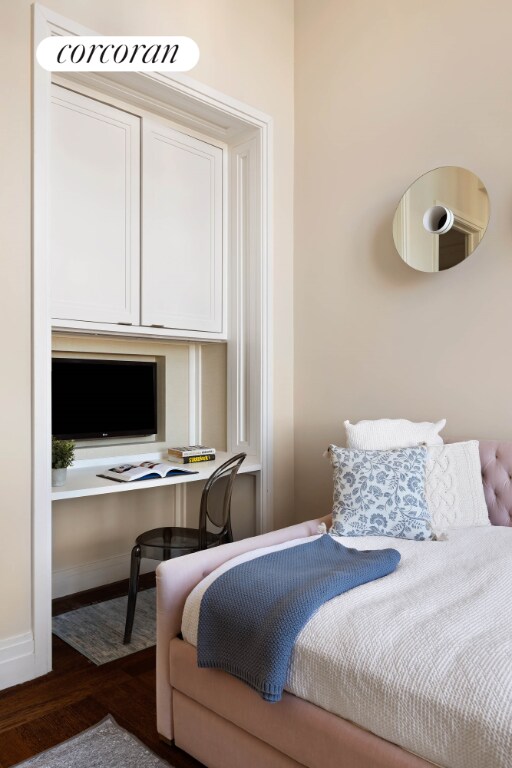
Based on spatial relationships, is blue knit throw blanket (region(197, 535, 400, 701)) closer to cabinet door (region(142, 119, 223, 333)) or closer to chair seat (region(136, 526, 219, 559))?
chair seat (region(136, 526, 219, 559))

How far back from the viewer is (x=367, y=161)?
315cm

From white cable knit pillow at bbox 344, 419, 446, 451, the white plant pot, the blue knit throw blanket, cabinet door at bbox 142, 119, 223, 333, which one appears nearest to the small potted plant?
the white plant pot

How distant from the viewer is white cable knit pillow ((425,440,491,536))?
2318 millimetres

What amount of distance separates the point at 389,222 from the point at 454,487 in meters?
1.46

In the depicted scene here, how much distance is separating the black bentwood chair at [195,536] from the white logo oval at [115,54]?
5.51ft

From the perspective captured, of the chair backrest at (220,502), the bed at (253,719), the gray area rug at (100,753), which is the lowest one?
the gray area rug at (100,753)

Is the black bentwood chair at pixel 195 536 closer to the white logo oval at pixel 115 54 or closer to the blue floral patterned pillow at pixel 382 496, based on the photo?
the blue floral patterned pillow at pixel 382 496

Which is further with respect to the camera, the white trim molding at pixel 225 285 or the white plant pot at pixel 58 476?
the white plant pot at pixel 58 476

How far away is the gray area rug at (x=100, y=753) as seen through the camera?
1735mm

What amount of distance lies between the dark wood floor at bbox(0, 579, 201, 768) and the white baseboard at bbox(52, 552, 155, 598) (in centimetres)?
58

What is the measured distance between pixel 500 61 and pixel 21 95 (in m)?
2.10

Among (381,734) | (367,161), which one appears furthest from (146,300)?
(381,734)

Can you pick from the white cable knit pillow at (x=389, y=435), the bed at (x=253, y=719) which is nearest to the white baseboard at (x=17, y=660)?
the bed at (x=253, y=719)

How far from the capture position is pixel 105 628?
107 inches
